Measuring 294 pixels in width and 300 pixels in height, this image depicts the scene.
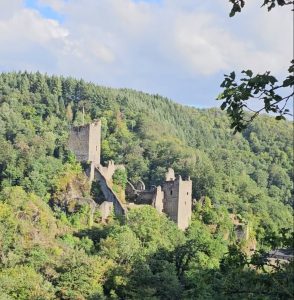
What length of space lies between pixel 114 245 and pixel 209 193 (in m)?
23.3

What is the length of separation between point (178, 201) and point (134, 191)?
494 centimetres

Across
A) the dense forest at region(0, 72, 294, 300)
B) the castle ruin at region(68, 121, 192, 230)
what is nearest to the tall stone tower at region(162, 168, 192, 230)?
the castle ruin at region(68, 121, 192, 230)

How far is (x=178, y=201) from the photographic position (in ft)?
167

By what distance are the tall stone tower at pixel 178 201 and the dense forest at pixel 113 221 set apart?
1219 mm

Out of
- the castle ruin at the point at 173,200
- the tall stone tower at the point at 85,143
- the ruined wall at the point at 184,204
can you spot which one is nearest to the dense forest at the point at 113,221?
the ruined wall at the point at 184,204

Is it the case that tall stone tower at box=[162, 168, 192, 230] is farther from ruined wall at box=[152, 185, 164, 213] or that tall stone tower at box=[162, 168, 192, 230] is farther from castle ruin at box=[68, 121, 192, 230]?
ruined wall at box=[152, 185, 164, 213]

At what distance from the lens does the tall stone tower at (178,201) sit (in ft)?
167

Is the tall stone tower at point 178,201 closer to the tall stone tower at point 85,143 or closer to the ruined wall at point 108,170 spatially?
the ruined wall at point 108,170

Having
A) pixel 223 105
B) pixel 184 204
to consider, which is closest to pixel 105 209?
pixel 184 204

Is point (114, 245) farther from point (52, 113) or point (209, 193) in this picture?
point (52, 113)

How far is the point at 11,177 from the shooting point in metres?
52.7

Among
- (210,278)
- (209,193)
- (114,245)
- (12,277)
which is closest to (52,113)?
(209,193)

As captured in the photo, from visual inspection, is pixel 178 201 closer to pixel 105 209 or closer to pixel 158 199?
pixel 158 199

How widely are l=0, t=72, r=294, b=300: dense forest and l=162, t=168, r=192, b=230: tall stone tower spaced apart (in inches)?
48.0
